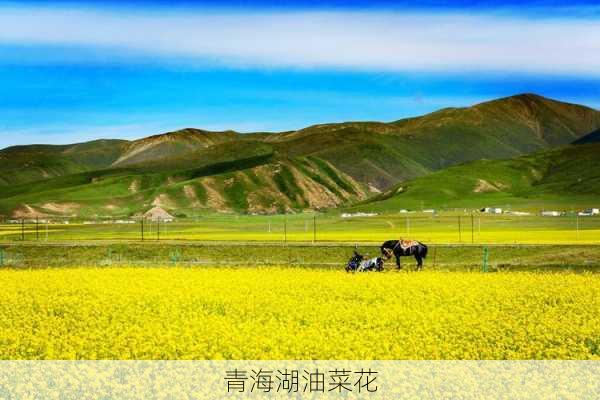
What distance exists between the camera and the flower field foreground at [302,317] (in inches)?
716

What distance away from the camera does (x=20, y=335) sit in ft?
67.1

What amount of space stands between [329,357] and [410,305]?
351 inches

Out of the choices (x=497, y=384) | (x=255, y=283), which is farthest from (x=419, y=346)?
(x=255, y=283)

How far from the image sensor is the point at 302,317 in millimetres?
22953

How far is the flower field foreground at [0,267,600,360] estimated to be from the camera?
1819 centimetres

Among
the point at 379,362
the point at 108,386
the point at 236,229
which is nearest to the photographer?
the point at 108,386

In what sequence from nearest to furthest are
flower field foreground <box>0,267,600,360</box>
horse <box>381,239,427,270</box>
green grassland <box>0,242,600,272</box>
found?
1. flower field foreground <box>0,267,600,360</box>
2. horse <box>381,239,427,270</box>
3. green grassland <box>0,242,600,272</box>

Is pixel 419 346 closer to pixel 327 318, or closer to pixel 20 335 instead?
pixel 327 318

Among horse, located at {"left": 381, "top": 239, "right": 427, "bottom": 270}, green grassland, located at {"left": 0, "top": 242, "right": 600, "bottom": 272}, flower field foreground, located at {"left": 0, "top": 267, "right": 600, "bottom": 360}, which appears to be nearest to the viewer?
flower field foreground, located at {"left": 0, "top": 267, "right": 600, "bottom": 360}

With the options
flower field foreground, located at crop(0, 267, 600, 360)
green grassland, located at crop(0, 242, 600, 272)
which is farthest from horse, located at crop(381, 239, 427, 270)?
Result: flower field foreground, located at crop(0, 267, 600, 360)

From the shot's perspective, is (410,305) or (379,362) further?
(410,305)

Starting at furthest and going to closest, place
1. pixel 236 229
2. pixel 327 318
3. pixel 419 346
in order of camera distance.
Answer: pixel 236 229 < pixel 327 318 < pixel 419 346

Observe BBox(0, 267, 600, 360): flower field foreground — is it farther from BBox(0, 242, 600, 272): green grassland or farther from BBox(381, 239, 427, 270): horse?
BBox(0, 242, 600, 272): green grassland

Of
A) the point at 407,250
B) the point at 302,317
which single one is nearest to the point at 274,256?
the point at 407,250
